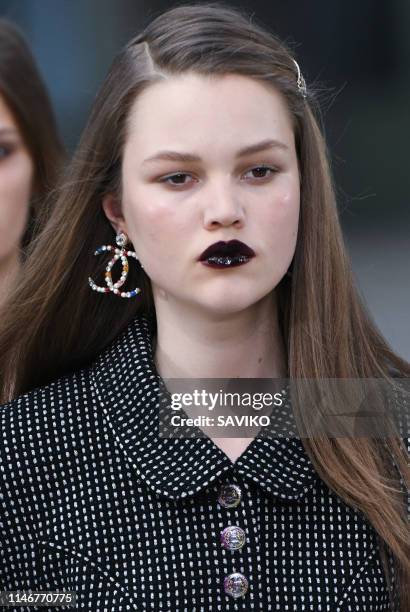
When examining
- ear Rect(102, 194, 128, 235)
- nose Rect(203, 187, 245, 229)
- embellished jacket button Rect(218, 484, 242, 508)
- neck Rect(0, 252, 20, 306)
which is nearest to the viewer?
nose Rect(203, 187, 245, 229)

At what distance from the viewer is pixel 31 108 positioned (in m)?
3.63

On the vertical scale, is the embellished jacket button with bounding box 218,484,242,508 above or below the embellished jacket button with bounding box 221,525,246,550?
above

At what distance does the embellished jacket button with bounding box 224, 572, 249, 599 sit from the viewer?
8.08 ft

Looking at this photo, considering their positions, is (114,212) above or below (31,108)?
below

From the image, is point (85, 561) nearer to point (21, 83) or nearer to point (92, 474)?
point (92, 474)

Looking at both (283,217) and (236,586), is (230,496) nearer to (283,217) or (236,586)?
(236,586)

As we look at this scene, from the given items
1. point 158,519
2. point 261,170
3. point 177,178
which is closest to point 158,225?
point 177,178

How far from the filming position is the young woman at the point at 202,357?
8.11ft

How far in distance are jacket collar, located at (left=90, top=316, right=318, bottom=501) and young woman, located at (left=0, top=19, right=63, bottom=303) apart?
32.4 inches

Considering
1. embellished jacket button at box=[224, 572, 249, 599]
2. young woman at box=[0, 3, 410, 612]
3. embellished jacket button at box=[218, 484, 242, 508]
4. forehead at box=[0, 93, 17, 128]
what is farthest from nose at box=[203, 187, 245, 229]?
forehead at box=[0, 93, 17, 128]

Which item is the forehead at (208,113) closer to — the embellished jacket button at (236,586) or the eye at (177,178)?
the eye at (177,178)

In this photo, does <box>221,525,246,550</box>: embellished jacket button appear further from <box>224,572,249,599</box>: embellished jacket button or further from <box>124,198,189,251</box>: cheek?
<box>124,198,189,251</box>: cheek

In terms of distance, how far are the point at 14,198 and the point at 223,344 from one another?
3.70 feet

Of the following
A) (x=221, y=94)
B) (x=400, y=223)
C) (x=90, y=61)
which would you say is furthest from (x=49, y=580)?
(x=400, y=223)
